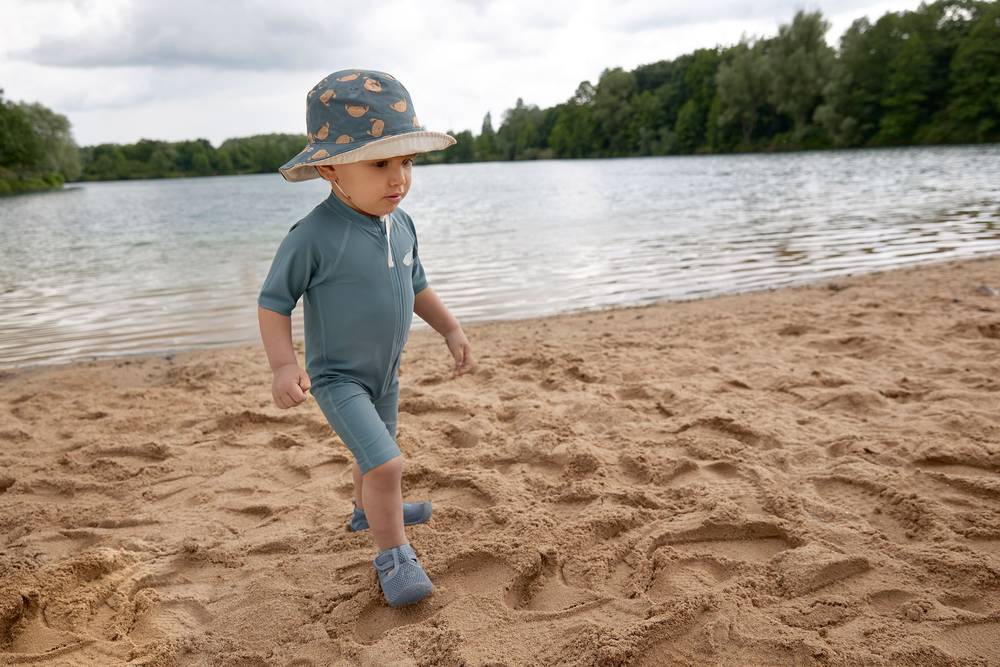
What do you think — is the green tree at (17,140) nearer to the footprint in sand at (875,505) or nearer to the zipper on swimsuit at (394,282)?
the zipper on swimsuit at (394,282)

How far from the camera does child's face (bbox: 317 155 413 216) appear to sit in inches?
83.3

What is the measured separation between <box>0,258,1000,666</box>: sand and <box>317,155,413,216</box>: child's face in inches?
48.3

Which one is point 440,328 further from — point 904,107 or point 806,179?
point 904,107

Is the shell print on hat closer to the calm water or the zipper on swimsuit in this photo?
the zipper on swimsuit

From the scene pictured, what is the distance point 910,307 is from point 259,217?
21123 mm

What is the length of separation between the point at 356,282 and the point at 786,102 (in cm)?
6574

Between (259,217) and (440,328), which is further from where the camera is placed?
(259,217)

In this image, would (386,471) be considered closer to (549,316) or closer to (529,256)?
(549,316)

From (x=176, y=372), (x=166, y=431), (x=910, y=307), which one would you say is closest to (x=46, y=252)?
(x=176, y=372)

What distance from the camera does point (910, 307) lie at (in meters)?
5.49

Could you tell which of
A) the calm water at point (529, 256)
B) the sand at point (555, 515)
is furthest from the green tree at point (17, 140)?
the sand at point (555, 515)

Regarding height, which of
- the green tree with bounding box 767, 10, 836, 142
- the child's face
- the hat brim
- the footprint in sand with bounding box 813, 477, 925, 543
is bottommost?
the footprint in sand with bounding box 813, 477, 925, 543

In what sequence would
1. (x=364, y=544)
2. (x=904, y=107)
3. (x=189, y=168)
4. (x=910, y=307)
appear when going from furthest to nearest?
(x=189, y=168) → (x=904, y=107) → (x=910, y=307) → (x=364, y=544)

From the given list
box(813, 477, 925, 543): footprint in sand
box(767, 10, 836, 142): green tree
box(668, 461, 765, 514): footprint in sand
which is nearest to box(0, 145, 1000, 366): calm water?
box(668, 461, 765, 514): footprint in sand
